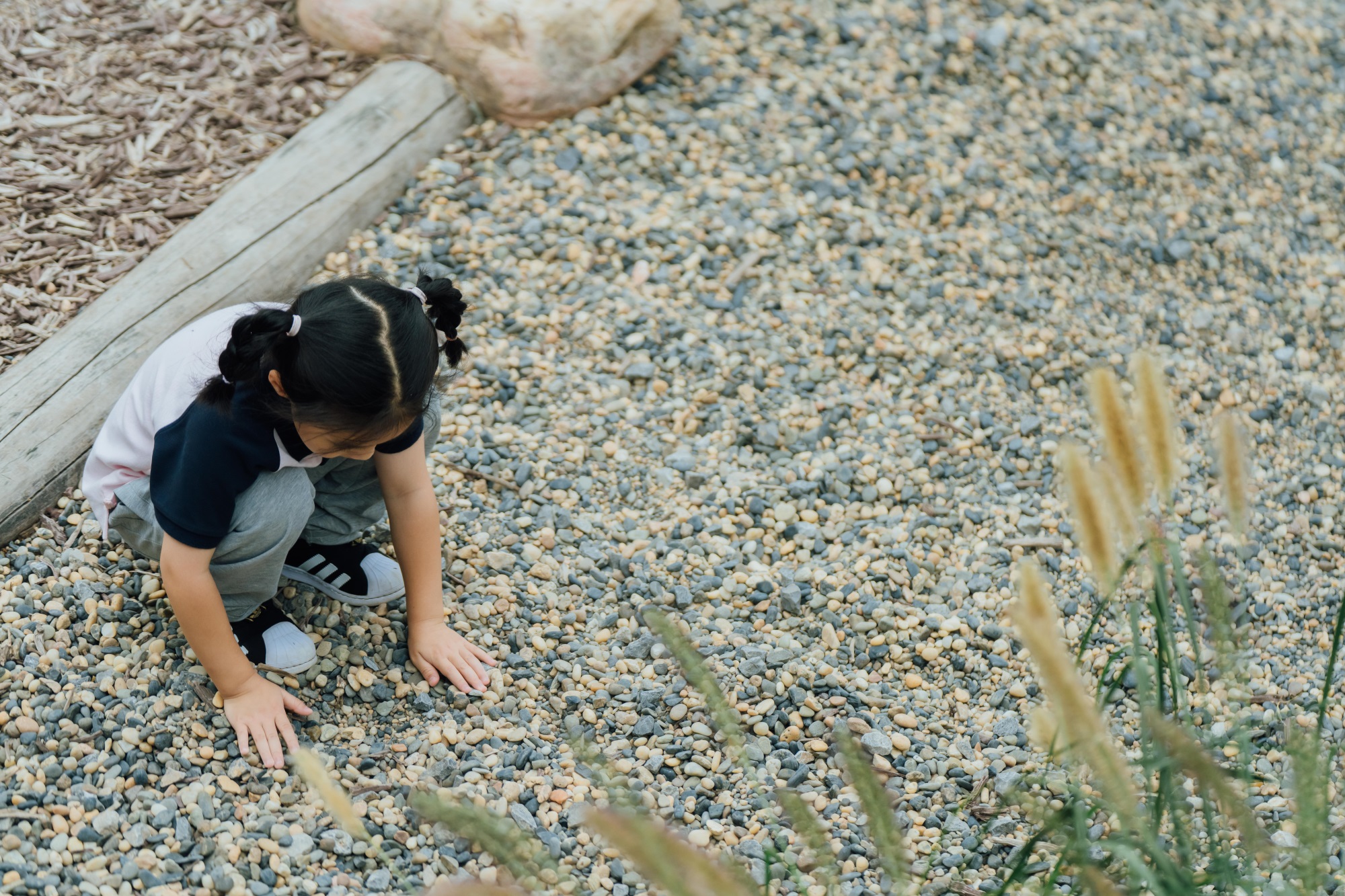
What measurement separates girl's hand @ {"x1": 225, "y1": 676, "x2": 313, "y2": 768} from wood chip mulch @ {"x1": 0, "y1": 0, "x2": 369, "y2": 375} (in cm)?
100

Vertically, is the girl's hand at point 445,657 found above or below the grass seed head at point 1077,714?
below

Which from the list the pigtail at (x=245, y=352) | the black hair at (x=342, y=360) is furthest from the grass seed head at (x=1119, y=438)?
the pigtail at (x=245, y=352)

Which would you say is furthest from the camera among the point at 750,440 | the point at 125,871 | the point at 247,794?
the point at 750,440

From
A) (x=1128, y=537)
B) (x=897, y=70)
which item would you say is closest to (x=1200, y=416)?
(x=897, y=70)

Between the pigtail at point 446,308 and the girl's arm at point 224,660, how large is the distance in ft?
1.68

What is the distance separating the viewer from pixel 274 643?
220cm

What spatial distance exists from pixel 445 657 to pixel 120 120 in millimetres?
→ 1872

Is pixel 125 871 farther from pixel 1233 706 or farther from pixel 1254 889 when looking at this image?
pixel 1233 706

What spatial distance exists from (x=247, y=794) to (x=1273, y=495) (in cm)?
228

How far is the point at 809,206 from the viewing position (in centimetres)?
345

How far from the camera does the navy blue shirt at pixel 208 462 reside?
1.90 meters

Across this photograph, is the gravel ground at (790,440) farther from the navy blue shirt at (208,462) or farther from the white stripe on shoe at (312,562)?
the navy blue shirt at (208,462)

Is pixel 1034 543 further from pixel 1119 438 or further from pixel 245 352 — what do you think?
pixel 245 352

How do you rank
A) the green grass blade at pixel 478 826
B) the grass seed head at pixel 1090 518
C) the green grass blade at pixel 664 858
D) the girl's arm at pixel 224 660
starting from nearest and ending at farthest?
the green grass blade at pixel 664 858 → the green grass blade at pixel 478 826 → the grass seed head at pixel 1090 518 → the girl's arm at pixel 224 660
